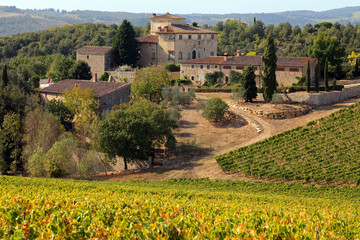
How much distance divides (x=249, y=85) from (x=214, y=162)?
15.7 meters

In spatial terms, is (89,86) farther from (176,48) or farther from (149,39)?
(176,48)

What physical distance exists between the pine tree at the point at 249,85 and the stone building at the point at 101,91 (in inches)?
584

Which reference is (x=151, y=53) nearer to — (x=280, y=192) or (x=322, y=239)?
(x=280, y=192)

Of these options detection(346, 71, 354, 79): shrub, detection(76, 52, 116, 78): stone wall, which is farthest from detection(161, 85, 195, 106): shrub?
detection(346, 71, 354, 79): shrub

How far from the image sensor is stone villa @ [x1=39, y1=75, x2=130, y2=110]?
54688 millimetres

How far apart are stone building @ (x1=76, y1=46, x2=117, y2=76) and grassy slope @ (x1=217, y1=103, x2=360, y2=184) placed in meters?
36.1

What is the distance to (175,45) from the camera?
244ft

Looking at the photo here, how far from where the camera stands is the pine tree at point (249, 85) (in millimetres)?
53219

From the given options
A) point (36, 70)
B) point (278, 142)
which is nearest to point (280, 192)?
point (278, 142)

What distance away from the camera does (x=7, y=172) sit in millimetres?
44969

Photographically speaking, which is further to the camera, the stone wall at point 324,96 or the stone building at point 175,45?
the stone building at point 175,45

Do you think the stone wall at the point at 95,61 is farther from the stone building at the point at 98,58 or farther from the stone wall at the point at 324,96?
the stone wall at the point at 324,96

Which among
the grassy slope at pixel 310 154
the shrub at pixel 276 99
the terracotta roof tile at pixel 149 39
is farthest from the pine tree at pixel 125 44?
the grassy slope at pixel 310 154

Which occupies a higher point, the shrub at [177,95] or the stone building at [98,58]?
the stone building at [98,58]
